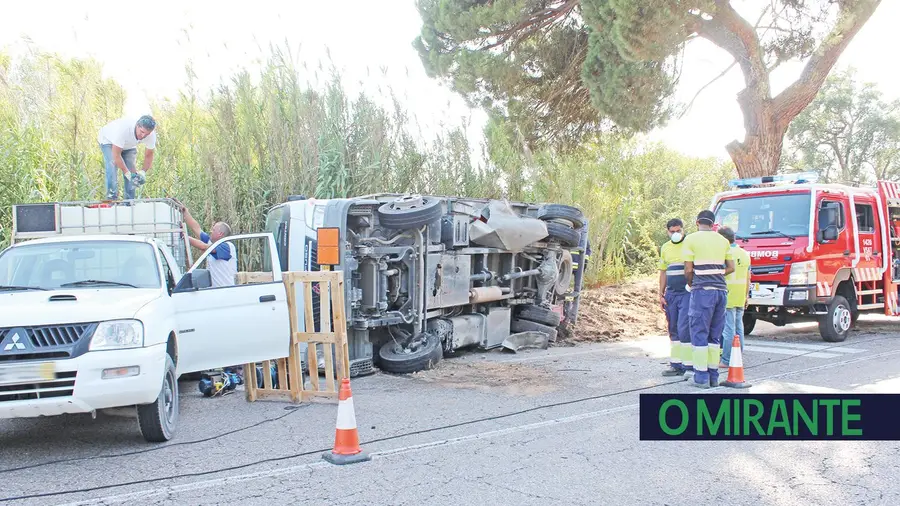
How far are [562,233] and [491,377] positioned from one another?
3.81m

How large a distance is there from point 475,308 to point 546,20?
8.92 meters

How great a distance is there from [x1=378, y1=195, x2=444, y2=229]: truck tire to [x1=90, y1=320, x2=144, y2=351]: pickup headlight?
13.0ft

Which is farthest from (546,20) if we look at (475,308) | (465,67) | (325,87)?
(475,308)

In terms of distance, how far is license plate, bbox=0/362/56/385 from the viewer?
5355mm

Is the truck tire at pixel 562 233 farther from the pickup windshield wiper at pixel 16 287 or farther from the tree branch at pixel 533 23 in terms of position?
the pickup windshield wiper at pixel 16 287

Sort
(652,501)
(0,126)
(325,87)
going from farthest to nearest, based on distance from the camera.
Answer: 1. (325,87)
2. (0,126)
3. (652,501)

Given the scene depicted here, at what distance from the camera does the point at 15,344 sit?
17.8ft

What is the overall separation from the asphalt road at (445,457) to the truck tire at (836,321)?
4.08 m

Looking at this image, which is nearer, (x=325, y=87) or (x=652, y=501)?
(x=652, y=501)

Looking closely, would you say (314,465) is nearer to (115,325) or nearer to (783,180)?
(115,325)

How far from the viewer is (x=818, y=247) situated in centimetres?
1238

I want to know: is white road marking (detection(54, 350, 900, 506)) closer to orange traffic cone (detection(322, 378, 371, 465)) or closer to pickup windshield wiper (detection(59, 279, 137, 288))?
orange traffic cone (detection(322, 378, 371, 465))

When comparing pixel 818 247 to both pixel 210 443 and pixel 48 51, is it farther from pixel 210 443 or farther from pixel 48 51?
pixel 48 51

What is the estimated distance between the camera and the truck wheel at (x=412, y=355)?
30.8 feet
